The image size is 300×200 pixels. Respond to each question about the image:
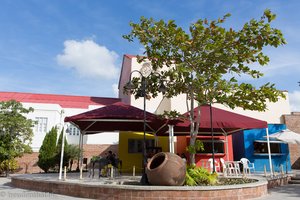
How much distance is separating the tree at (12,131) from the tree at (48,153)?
1.20 meters

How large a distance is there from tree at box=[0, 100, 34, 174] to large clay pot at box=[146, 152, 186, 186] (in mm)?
15457

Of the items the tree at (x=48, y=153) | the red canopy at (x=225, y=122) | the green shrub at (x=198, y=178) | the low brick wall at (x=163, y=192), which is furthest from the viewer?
the tree at (x=48, y=153)

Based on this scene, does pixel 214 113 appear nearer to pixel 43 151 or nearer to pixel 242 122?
pixel 242 122

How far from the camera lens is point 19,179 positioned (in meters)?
11.6

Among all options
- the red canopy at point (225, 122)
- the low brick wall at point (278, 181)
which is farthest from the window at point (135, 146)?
the low brick wall at point (278, 181)

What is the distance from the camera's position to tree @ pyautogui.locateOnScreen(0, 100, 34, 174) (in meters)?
19.6

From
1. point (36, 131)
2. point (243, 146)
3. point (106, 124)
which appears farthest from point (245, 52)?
point (36, 131)

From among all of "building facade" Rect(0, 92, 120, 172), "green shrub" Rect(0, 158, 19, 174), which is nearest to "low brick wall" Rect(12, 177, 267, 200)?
"green shrub" Rect(0, 158, 19, 174)

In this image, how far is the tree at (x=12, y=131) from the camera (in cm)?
1958

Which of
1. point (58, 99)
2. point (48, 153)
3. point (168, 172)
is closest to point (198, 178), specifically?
point (168, 172)

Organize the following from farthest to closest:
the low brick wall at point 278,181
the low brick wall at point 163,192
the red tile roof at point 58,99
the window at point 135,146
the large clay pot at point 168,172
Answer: the red tile roof at point 58,99, the window at point 135,146, the low brick wall at point 278,181, the large clay pot at point 168,172, the low brick wall at point 163,192

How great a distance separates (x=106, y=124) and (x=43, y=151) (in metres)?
8.86

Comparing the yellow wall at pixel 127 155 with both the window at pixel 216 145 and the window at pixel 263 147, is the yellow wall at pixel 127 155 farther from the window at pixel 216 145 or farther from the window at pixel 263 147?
the window at pixel 263 147

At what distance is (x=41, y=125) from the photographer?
1003 inches
